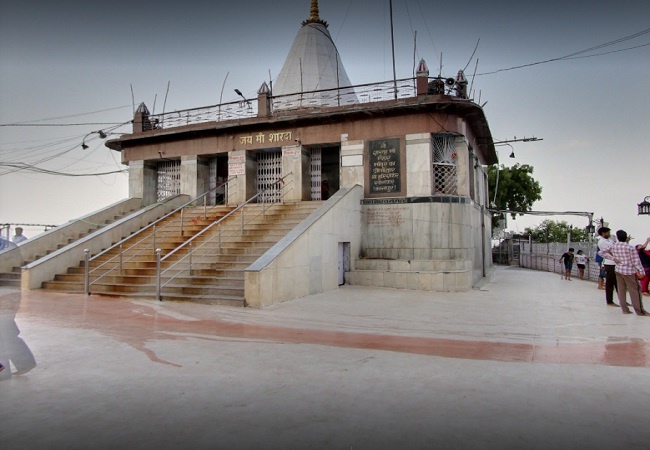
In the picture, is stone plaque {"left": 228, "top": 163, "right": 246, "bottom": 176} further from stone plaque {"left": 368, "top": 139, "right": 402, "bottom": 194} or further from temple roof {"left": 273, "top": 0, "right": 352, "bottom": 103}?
temple roof {"left": 273, "top": 0, "right": 352, "bottom": 103}

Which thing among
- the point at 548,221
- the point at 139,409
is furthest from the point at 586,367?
the point at 548,221

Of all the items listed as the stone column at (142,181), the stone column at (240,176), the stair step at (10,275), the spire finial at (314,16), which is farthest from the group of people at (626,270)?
the spire finial at (314,16)

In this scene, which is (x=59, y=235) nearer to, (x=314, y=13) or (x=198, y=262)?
(x=198, y=262)

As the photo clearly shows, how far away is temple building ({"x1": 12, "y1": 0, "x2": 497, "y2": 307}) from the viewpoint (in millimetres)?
11203

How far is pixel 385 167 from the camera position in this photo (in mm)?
14789

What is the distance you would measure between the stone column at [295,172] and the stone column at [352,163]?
1.74 metres

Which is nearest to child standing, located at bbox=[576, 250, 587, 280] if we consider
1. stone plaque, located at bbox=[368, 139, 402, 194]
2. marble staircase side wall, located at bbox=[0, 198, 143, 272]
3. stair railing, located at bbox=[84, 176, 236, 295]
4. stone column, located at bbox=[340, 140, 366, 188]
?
stone plaque, located at bbox=[368, 139, 402, 194]

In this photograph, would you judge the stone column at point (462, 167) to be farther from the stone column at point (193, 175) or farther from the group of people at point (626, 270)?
the stone column at point (193, 175)

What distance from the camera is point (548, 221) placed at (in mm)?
62625

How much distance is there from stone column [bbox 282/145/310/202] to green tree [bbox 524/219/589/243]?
47869mm

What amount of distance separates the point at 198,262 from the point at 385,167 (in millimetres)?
6885

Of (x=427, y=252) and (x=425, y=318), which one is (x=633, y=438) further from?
(x=427, y=252)

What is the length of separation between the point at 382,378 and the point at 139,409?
7.42ft

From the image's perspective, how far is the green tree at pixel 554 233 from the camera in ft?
188
